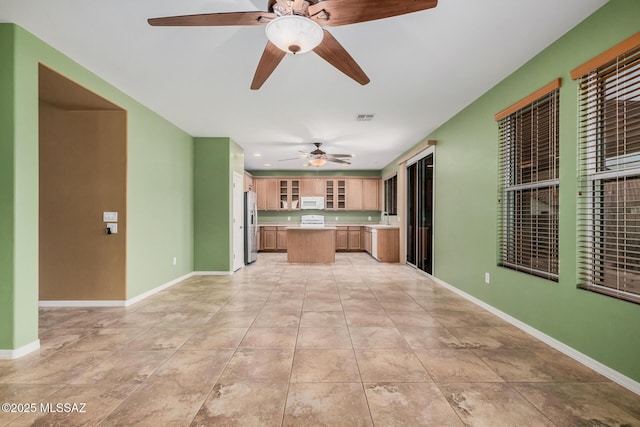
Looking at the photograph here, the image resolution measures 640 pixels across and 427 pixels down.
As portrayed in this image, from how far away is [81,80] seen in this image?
10.3ft

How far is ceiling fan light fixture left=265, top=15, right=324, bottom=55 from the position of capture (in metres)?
1.82

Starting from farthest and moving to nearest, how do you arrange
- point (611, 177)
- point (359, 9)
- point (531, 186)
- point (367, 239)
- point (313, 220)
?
point (313, 220)
point (367, 239)
point (531, 186)
point (611, 177)
point (359, 9)

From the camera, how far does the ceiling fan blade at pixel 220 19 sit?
185 cm

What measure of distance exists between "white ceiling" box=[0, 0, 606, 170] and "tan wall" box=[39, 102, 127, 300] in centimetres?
72

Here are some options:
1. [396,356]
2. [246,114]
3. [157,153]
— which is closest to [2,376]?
[396,356]

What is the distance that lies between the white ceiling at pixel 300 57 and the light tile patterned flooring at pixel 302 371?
2.63 meters

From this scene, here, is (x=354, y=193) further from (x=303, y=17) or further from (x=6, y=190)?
(x=6, y=190)

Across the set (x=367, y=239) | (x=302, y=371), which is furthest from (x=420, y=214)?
(x=302, y=371)

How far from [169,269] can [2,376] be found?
2842 millimetres

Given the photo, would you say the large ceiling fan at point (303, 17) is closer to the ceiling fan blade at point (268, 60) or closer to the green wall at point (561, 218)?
the ceiling fan blade at point (268, 60)

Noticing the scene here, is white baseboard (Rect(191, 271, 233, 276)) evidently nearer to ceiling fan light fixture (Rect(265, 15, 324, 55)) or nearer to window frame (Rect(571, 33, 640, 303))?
ceiling fan light fixture (Rect(265, 15, 324, 55))

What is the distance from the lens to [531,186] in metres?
3.02

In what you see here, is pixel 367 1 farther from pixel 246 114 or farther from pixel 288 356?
pixel 246 114

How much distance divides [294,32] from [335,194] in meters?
8.03
